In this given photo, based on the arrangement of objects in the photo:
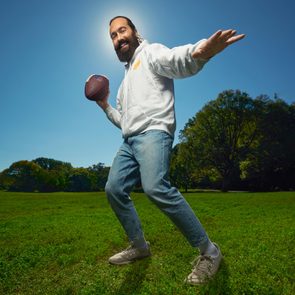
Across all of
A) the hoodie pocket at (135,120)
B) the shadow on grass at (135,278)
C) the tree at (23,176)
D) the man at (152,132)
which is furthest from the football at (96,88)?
the tree at (23,176)

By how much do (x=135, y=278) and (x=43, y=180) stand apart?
3702 inches

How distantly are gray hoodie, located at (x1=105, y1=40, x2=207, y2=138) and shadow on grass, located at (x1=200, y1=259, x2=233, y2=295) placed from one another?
5.47ft

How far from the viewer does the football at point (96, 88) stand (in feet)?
16.1

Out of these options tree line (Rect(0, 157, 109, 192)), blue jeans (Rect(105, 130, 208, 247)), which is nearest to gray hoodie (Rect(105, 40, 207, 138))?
blue jeans (Rect(105, 130, 208, 247))

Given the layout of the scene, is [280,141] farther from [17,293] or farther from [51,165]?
[51,165]

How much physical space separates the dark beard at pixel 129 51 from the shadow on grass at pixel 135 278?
2665 mm

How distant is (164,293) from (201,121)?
158 feet

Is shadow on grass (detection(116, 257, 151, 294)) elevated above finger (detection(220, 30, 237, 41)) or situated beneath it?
situated beneath

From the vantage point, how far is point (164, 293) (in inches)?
124

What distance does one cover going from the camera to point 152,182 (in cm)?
339

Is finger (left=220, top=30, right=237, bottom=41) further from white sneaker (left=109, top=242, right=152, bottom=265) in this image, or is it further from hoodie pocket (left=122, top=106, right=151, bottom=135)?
white sneaker (left=109, top=242, right=152, bottom=265)

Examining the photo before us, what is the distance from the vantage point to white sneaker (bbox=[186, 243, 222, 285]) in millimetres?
3322

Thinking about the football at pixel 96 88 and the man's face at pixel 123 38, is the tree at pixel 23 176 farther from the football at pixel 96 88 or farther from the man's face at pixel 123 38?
the man's face at pixel 123 38

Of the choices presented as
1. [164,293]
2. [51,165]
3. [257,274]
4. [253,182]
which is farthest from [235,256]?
[51,165]
